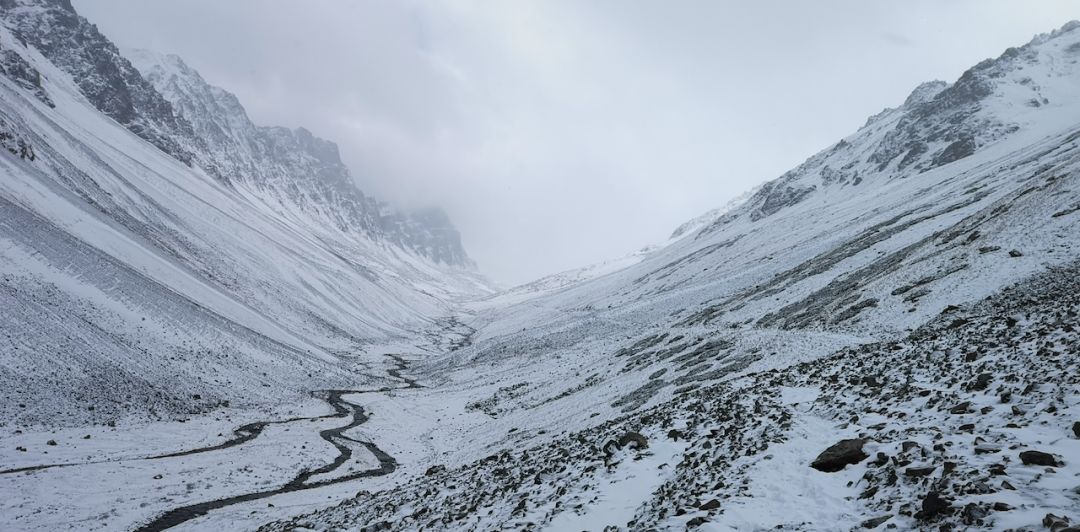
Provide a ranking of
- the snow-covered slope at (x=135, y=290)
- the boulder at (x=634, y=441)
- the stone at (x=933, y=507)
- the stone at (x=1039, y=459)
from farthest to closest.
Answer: the snow-covered slope at (x=135, y=290) → the boulder at (x=634, y=441) → the stone at (x=1039, y=459) → the stone at (x=933, y=507)

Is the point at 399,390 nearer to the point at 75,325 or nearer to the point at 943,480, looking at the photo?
the point at 75,325

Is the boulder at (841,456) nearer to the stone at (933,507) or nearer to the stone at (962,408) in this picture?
the stone at (962,408)

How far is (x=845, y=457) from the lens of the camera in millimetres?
11375

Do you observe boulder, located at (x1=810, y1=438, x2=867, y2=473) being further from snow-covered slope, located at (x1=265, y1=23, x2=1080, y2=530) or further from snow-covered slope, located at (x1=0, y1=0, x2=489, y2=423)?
snow-covered slope, located at (x1=0, y1=0, x2=489, y2=423)

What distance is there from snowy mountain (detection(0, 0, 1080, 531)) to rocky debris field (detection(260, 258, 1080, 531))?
0.26ft

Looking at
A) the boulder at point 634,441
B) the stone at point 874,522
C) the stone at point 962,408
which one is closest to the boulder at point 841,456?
the stone at point 962,408

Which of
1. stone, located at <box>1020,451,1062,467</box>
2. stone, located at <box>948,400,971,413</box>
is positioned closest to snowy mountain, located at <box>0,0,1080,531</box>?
stone, located at <box>1020,451,1062,467</box>

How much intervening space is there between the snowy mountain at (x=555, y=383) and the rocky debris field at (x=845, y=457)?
8 cm

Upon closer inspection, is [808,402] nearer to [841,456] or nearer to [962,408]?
[962,408]

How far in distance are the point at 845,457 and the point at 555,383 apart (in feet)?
124

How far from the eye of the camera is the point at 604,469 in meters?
15.2

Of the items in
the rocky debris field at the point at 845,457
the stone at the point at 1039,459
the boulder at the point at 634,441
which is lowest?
the boulder at the point at 634,441

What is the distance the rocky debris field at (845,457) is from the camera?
8711mm

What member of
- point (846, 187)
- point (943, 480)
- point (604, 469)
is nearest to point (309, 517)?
point (604, 469)
